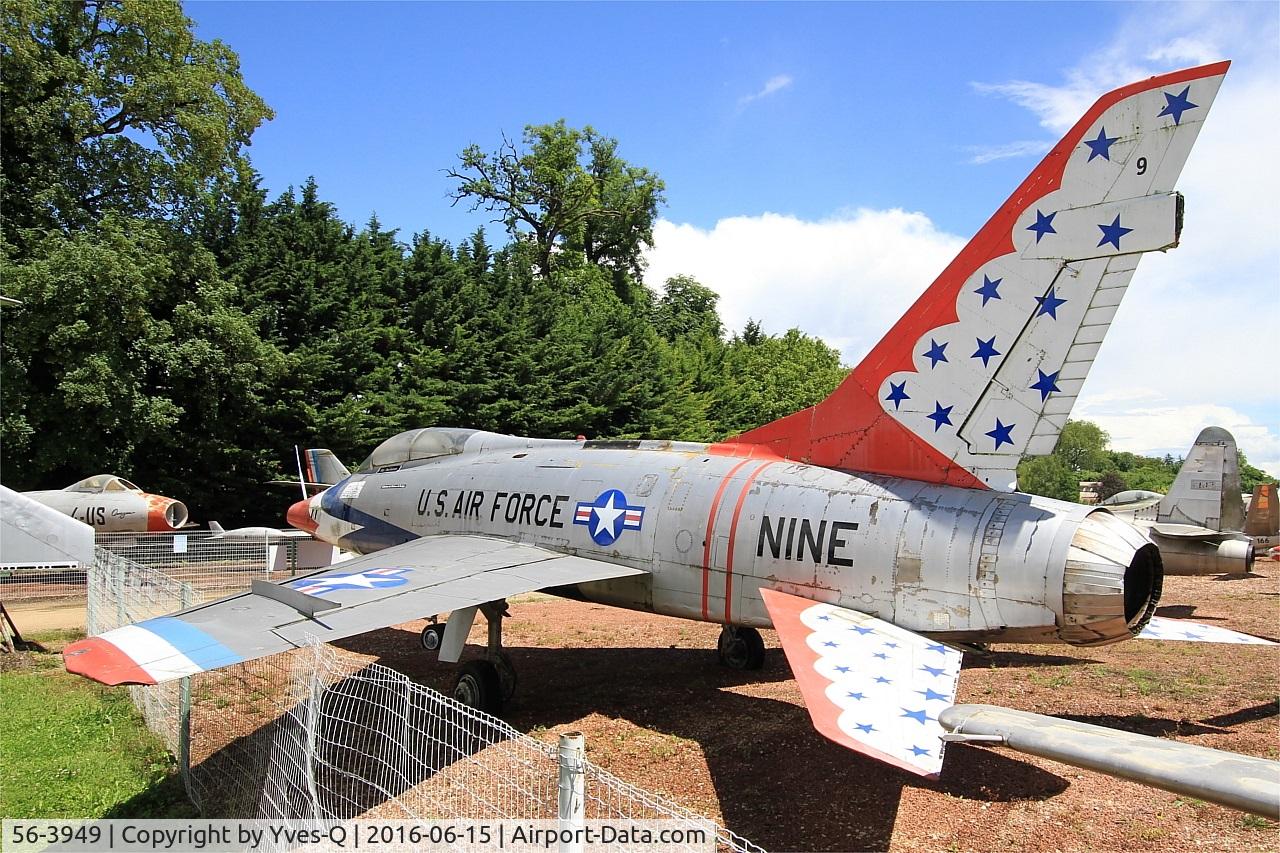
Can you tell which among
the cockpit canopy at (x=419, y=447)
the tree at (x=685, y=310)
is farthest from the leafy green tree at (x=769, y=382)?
the cockpit canopy at (x=419, y=447)

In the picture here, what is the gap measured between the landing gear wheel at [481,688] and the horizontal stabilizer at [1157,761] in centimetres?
634

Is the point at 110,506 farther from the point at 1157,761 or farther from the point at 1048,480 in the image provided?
the point at 1048,480

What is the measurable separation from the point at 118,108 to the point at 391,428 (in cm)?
1421

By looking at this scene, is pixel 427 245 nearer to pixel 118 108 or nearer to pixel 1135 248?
pixel 118 108

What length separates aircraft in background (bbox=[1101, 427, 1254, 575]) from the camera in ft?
51.1

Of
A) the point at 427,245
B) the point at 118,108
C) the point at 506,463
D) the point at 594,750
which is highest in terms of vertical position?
the point at 118,108

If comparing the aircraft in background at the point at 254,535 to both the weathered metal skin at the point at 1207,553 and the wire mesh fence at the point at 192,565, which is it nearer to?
the wire mesh fence at the point at 192,565

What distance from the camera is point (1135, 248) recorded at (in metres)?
6.31

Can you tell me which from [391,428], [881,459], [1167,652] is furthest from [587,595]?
[391,428]

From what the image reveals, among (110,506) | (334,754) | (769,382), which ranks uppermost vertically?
(769,382)

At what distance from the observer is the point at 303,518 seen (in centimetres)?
1270

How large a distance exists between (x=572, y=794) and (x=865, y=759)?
178 inches

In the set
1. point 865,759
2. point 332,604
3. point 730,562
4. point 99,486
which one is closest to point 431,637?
point 332,604

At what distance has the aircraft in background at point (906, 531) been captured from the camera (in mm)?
6059
